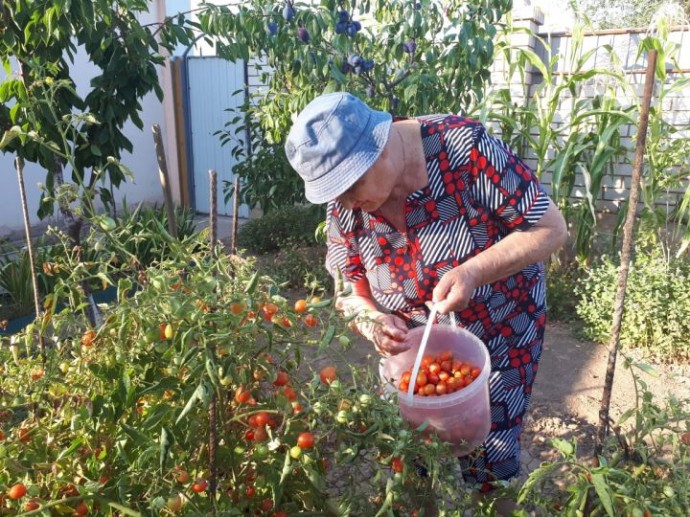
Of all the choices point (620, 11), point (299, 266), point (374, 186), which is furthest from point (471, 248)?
point (620, 11)

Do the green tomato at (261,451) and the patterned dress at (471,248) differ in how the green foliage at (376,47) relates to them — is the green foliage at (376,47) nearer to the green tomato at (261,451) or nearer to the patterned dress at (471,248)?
the patterned dress at (471,248)

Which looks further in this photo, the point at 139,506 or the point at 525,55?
the point at 525,55

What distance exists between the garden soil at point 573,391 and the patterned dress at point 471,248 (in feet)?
2.28

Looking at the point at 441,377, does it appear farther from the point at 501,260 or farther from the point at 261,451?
the point at 261,451

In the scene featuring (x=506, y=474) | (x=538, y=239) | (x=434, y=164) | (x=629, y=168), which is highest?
(x=434, y=164)

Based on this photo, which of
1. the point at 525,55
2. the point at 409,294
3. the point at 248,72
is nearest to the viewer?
the point at 409,294

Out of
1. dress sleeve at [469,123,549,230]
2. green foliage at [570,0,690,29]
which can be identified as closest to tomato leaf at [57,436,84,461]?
dress sleeve at [469,123,549,230]

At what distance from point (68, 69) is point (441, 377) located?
2.81m

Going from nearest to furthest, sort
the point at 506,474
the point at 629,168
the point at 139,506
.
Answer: the point at 139,506 → the point at 506,474 → the point at 629,168

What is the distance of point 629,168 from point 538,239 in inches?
125

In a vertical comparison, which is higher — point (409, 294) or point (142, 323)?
point (142, 323)

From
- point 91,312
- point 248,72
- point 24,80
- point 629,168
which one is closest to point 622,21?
point 248,72

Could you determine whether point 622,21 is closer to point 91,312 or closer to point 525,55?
point 525,55

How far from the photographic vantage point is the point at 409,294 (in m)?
1.54
